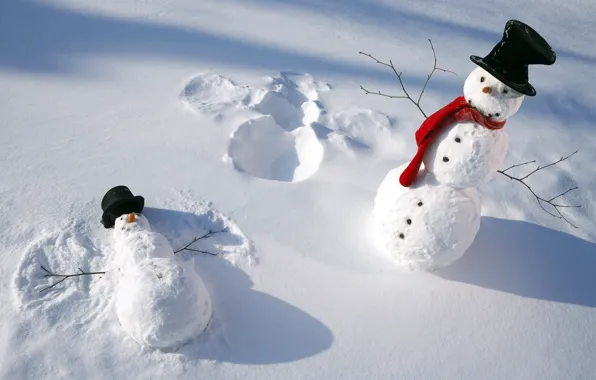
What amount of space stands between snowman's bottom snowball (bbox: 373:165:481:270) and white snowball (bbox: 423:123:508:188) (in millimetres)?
105

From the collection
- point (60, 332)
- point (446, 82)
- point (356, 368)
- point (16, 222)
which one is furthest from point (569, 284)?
point (16, 222)

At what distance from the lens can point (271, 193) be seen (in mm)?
2914

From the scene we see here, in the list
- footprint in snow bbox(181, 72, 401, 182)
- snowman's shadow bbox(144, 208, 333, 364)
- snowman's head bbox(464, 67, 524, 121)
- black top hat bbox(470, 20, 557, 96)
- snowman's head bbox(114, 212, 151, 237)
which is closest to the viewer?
black top hat bbox(470, 20, 557, 96)

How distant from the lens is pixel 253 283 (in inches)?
99.7

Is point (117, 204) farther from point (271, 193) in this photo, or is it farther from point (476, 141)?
point (476, 141)

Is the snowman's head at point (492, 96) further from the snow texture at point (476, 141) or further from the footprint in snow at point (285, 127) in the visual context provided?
the footprint in snow at point (285, 127)

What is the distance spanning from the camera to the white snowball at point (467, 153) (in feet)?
7.03

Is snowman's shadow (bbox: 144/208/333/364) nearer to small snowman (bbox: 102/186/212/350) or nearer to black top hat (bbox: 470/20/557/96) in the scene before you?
small snowman (bbox: 102/186/212/350)

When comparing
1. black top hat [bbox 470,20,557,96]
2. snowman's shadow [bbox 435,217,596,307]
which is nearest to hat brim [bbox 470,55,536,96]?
black top hat [bbox 470,20,557,96]

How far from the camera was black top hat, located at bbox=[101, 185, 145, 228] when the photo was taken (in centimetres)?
256

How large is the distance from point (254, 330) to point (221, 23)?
258 cm

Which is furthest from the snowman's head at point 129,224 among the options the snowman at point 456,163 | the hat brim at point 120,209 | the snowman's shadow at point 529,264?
the snowman's shadow at point 529,264

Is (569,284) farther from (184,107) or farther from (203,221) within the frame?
(184,107)

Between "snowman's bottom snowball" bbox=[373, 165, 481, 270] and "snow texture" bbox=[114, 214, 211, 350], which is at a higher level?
"snowman's bottom snowball" bbox=[373, 165, 481, 270]
